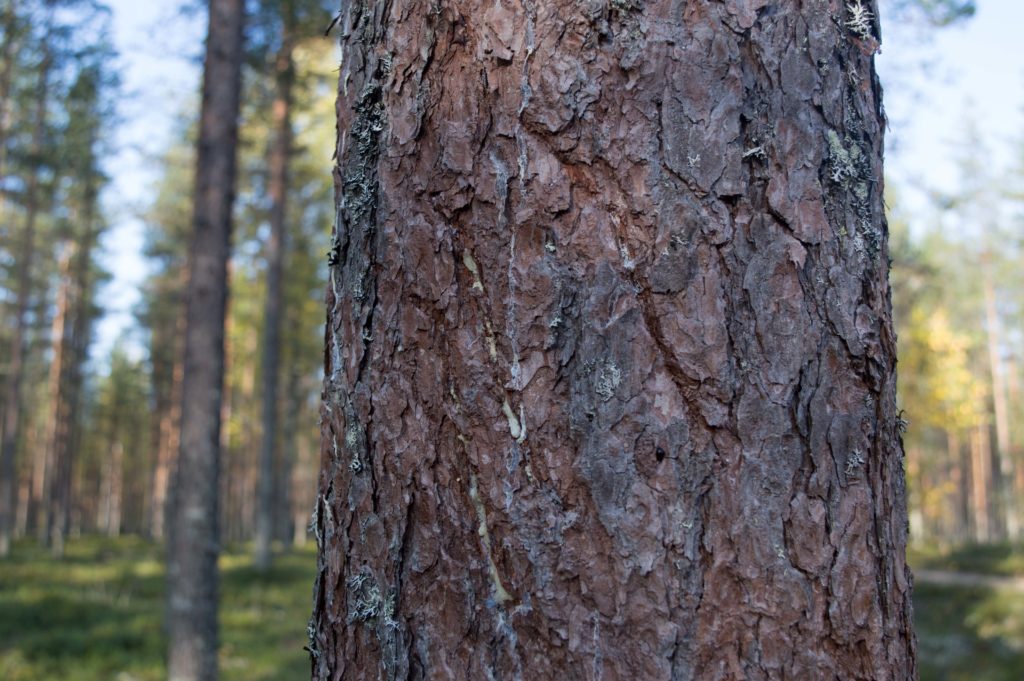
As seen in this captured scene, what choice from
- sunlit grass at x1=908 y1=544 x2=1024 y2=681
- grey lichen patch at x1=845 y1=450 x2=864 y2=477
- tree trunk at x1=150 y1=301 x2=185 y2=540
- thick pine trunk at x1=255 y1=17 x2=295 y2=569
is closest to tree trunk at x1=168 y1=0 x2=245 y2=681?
sunlit grass at x1=908 y1=544 x2=1024 y2=681

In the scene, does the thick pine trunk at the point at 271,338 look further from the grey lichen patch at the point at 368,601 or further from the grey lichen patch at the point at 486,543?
the grey lichen patch at the point at 486,543

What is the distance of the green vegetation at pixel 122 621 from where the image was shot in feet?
27.5

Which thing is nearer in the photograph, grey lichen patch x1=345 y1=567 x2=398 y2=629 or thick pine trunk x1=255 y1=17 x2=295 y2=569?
grey lichen patch x1=345 y1=567 x2=398 y2=629

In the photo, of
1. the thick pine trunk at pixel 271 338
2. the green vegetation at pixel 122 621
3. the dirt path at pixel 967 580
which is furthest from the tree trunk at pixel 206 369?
the dirt path at pixel 967 580

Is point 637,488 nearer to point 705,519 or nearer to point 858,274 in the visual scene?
point 705,519

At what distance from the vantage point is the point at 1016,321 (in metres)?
36.8

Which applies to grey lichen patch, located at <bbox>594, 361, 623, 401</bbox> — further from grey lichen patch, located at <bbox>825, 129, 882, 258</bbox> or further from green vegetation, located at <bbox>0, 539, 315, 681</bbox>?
green vegetation, located at <bbox>0, 539, 315, 681</bbox>

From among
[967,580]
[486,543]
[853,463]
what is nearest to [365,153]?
[486,543]

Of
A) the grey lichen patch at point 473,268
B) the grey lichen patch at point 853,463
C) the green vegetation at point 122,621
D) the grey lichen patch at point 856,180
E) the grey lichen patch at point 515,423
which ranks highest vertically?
the grey lichen patch at point 856,180

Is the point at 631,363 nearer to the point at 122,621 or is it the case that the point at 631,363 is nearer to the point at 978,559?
the point at 122,621

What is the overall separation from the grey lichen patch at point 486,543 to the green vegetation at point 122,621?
25.6 feet

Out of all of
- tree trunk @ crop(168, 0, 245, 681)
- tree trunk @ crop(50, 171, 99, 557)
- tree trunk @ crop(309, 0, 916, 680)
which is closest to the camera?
tree trunk @ crop(309, 0, 916, 680)

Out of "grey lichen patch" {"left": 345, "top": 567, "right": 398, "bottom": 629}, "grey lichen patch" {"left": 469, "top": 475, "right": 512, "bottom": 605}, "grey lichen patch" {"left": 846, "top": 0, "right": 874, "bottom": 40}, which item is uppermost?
"grey lichen patch" {"left": 846, "top": 0, "right": 874, "bottom": 40}

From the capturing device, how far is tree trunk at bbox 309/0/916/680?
1.17 metres
